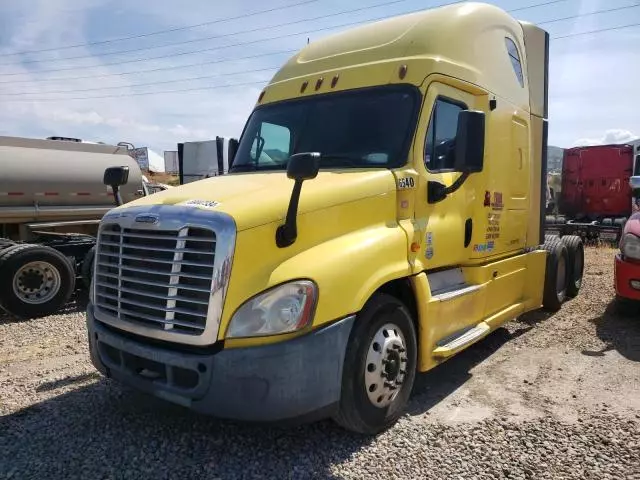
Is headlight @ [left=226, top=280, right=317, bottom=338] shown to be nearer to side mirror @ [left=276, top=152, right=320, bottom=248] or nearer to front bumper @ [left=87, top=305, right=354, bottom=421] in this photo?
front bumper @ [left=87, top=305, right=354, bottom=421]

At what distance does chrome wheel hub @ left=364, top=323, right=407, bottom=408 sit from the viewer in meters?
3.72

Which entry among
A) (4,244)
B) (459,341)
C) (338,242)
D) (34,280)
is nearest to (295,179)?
(338,242)

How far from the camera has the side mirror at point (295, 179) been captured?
324 centimetres

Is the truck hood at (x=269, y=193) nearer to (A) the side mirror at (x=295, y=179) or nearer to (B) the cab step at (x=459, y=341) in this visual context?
(A) the side mirror at (x=295, y=179)

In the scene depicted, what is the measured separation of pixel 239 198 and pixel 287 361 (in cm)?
111

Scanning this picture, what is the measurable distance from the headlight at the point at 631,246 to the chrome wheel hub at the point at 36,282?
7553 millimetres

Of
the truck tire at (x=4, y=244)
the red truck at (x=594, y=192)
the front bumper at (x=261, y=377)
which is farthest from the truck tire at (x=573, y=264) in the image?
the red truck at (x=594, y=192)

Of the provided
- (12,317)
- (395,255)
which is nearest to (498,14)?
(395,255)

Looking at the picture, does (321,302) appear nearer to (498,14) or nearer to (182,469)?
(182,469)

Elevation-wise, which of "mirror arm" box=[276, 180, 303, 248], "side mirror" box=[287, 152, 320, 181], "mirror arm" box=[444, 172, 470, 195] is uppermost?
"side mirror" box=[287, 152, 320, 181]

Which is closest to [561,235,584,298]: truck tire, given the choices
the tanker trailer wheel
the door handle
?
the door handle

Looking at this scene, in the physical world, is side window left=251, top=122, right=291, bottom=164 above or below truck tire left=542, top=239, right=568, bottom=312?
above

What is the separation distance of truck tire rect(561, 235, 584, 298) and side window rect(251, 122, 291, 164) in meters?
5.24

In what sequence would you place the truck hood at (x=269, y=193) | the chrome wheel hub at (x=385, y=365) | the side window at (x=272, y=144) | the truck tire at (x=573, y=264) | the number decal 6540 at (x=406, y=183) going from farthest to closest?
the truck tire at (x=573, y=264) → the side window at (x=272, y=144) → the number decal 6540 at (x=406, y=183) → the chrome wheel hub at (x=385, y=365) → the truck hood at (x=269, y=193)
